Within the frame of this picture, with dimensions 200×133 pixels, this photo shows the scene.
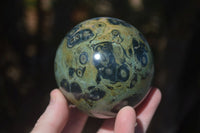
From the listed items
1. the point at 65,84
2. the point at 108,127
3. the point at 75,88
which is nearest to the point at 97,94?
the point at 75,88

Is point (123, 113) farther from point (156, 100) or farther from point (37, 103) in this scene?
point (37, 103)

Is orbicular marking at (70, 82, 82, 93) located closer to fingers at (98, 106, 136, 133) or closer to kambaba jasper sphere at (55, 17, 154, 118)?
kambaba jasper sphere at (55, 17, 154, 118)

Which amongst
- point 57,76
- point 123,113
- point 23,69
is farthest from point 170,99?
point 23,69

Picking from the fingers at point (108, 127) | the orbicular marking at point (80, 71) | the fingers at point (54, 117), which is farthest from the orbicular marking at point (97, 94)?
the fingers at point (108, 127)

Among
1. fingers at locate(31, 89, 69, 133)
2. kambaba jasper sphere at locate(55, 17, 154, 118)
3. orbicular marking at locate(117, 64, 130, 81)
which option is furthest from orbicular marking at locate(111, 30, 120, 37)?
fingers at locate(31, 89, 69, 133)

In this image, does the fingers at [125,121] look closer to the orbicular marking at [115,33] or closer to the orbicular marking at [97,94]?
the orbicular marking at [97,94]
